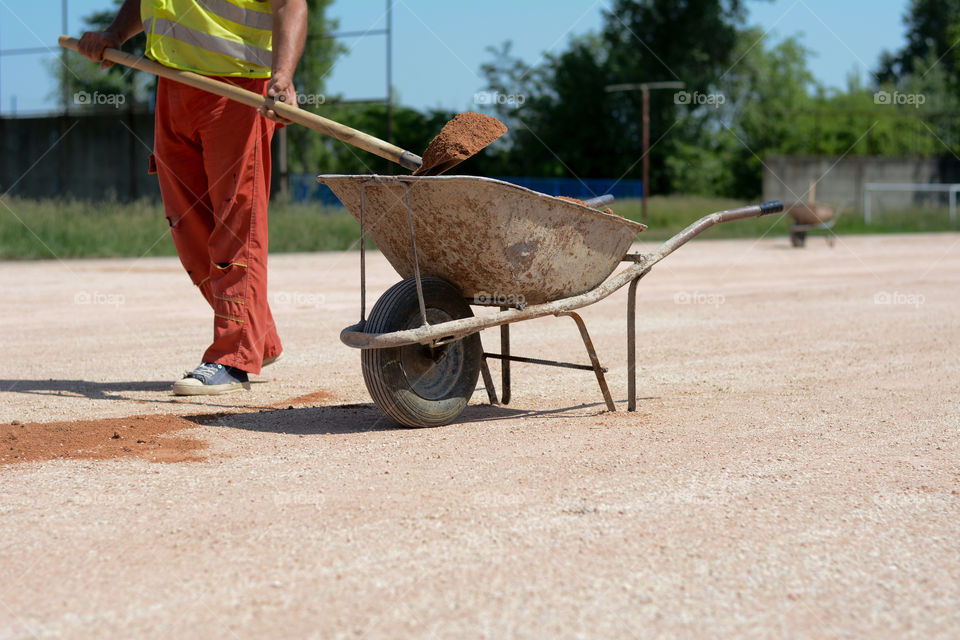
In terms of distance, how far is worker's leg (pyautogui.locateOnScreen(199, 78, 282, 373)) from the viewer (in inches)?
199

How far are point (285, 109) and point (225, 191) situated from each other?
31.9 inches

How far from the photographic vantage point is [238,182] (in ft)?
16.7

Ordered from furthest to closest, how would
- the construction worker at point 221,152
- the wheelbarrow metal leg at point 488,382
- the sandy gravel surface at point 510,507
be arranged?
the construction worker at point 221,152
the wheelbarrow metal leg at point 488,382
the sandy gravel surface at point 510,507

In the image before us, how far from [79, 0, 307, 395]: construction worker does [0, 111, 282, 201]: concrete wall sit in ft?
77.2

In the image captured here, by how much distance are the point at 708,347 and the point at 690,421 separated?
247 centimetres

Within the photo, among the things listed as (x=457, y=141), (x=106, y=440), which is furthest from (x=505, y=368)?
(x=106, y=440)

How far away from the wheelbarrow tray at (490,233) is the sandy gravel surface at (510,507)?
0.59m

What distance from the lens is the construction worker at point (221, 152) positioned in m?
5.00

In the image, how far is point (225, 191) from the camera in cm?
509

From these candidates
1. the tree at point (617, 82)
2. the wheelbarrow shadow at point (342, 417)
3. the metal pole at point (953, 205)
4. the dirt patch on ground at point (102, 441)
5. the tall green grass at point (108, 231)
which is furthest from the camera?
the tree at point (617, 82)

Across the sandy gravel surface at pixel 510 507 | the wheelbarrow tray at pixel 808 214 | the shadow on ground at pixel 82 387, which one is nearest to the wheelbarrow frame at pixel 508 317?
the sandy gravel surface at pixel 510 507

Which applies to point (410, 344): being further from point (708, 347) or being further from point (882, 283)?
point (882, 283)

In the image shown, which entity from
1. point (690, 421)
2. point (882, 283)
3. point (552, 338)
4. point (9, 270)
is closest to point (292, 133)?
point (9, 270)

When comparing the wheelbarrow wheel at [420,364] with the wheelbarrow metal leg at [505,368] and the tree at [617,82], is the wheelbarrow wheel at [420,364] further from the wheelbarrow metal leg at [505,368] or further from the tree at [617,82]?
the tree at [617,82]
